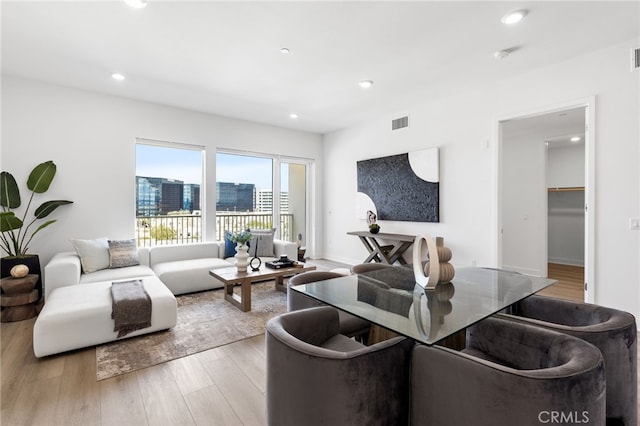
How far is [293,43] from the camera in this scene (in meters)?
2.96

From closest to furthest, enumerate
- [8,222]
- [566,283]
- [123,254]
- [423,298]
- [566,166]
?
1. [423,298]
2. [8,222]
3. [123,254]
4. [566,283]
5. [566,166]

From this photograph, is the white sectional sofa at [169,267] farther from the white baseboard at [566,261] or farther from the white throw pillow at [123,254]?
the white baseboard at [566,261]

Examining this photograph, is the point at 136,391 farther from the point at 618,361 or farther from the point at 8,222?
the point at 8,222

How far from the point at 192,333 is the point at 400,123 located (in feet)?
14.4

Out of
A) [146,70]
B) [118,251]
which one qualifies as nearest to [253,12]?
[146,70]

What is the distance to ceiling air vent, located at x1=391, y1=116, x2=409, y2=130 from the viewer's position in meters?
5.07

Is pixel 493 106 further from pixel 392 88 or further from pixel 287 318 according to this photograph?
pixel 287 318

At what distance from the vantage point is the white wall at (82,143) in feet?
12.5

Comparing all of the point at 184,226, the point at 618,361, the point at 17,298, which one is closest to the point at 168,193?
the point at 184,226

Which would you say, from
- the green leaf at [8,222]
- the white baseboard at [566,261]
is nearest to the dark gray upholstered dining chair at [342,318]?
the green leaf at [8,222]

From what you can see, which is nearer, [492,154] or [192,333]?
[192,333]

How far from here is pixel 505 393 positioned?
988 mm

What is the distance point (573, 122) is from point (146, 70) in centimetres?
602

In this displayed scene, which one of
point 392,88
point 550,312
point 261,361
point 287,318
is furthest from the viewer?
point 392,88
